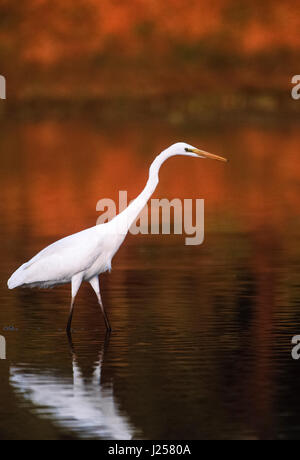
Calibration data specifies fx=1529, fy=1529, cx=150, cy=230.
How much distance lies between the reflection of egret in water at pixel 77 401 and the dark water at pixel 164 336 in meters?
0.01

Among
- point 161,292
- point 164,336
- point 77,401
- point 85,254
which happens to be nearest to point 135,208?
point 85,254

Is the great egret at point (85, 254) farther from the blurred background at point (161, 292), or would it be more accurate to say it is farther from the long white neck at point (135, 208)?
the blurred background at point (161, 292)

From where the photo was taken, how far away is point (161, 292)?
16625 mm

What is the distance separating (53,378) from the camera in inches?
475

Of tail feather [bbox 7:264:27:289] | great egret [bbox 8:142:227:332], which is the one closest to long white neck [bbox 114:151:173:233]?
great egret [bbox 8:142:227:332]

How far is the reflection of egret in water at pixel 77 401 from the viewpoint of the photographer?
34.6 ft

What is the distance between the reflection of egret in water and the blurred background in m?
0.02

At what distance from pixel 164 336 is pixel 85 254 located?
103 centimetres

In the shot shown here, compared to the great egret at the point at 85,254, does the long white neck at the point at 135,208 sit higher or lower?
→ higher

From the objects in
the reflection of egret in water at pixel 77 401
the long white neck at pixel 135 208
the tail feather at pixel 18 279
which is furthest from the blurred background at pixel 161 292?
the long white neck at pixel 135 208

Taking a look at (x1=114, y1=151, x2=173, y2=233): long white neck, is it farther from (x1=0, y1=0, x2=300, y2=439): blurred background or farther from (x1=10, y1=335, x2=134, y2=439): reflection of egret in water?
(x1=10, y1=335, x2=134, y2=439): reflection of egret in water

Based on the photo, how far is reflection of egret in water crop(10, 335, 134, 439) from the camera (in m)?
10.6

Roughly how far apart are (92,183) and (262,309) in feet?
69.2

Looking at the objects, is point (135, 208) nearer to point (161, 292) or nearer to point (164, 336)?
point (164, 336)
